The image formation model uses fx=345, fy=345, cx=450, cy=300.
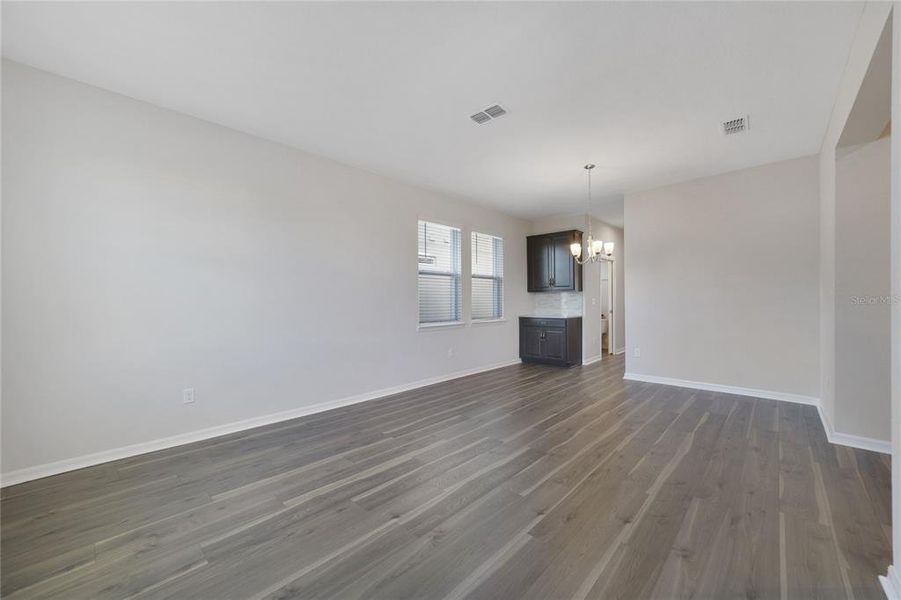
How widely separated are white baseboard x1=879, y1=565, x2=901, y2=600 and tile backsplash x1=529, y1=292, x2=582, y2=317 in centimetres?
524

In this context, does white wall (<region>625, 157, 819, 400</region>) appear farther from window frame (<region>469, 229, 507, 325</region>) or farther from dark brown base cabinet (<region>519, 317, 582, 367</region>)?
window frame (<region>469, 229, 507, 325</region>)

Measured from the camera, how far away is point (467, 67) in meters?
2.38

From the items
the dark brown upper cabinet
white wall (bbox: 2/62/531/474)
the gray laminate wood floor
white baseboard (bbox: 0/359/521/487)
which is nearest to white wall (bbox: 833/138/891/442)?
the gray laminate wood floor

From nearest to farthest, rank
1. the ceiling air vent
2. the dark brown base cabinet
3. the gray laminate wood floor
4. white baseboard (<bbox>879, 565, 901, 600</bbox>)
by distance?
1. white baseboard (<bbox>879, 565, 901, 600</bbox>)
2. the gray laminate wood floor
3. the ceiling air vent
4. the dark brown base cabinet

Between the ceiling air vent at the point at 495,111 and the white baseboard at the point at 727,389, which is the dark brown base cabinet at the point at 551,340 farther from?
the ceiling air vent at the point at 495,111

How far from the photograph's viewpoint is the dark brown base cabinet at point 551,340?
615 cm

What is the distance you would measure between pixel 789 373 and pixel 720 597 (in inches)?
154

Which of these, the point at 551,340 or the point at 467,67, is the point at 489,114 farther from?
the point at 551,340

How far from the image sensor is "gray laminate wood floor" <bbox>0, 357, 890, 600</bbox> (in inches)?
59.1

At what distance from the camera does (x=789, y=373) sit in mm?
4035

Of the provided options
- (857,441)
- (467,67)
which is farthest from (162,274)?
(857,441)

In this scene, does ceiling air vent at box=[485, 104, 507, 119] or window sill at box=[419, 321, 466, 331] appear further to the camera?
window sill at box=[419, 321, 466, 331]

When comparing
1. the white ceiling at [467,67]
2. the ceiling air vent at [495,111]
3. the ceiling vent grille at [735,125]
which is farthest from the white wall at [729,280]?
the ceiling air vent at [495,111]

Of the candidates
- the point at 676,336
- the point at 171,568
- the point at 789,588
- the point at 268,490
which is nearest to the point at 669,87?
the point at 789,588
